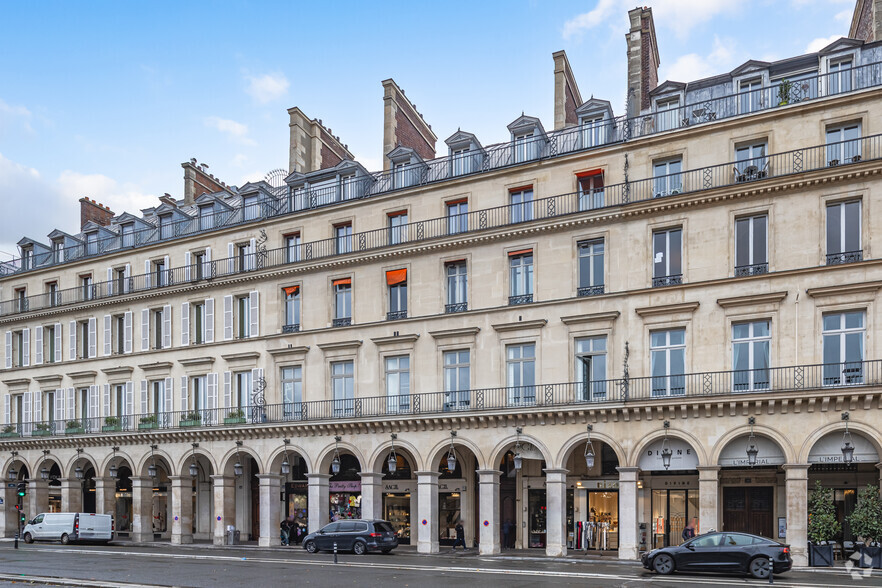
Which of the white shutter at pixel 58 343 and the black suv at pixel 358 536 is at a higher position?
the white shutter at pixel 58 343

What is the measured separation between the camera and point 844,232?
30.5 metres

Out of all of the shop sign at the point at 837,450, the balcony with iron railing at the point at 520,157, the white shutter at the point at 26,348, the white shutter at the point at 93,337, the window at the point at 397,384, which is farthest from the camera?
the white shutter at the point at 26,348

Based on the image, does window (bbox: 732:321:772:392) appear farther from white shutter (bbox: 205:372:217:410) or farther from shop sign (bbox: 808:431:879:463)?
white shutter (bbox: 205:372:217:410)

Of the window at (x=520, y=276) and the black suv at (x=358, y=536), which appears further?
the window at (x=520, y=276)

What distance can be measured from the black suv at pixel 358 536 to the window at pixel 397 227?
40.7ft

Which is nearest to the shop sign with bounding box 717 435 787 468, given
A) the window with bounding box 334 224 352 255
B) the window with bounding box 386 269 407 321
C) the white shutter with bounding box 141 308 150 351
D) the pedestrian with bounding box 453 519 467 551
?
the pedestrian with bounding box 453 519 467 551

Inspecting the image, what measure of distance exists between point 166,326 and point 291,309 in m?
8.14

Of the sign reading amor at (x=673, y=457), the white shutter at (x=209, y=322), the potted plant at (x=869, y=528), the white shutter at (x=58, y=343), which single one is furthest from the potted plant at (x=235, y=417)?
the potted plant at (x=869, y=528)

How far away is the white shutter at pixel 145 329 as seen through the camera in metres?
46.8

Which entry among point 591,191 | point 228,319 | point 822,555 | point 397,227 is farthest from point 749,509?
point 228,319

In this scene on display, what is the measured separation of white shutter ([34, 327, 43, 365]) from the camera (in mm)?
51094

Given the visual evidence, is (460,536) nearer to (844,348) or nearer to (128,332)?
(844,348)

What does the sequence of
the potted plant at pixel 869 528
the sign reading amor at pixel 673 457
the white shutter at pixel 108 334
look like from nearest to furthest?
the potted plant at pixel 869 528, the sign reading amor at pixel 673 457, the white shutter at pixel 108 334

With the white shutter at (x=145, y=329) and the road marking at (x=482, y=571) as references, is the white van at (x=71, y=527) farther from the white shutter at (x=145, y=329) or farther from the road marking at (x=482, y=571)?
the white shutter at (x=145, y=329)
